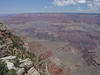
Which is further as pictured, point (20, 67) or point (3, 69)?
point (20, 67)

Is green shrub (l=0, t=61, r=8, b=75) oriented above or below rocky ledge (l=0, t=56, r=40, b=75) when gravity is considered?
above

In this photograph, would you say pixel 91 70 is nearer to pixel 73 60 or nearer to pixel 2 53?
pixel 73 60

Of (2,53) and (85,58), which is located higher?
(2,53)

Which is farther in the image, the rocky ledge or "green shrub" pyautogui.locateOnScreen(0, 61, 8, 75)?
the rocky ledge

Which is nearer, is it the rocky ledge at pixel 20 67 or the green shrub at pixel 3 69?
the green shrub at pixel 3 69

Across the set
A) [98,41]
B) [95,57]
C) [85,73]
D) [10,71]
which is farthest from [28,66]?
[98,41]

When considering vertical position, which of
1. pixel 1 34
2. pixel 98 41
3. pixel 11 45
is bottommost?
pixel 98 41

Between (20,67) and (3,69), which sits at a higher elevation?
(3,69)

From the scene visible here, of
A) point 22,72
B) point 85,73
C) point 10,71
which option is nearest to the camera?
point 10,71

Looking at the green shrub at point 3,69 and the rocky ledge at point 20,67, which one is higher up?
the green shrub at point 3,69

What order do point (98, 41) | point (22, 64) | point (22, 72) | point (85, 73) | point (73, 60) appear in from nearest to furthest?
point (22, 72) → point (22, 64) → point (85, 73) → point (73, 60) → point (98, 41)

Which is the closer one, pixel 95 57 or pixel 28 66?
pixel 28 66
